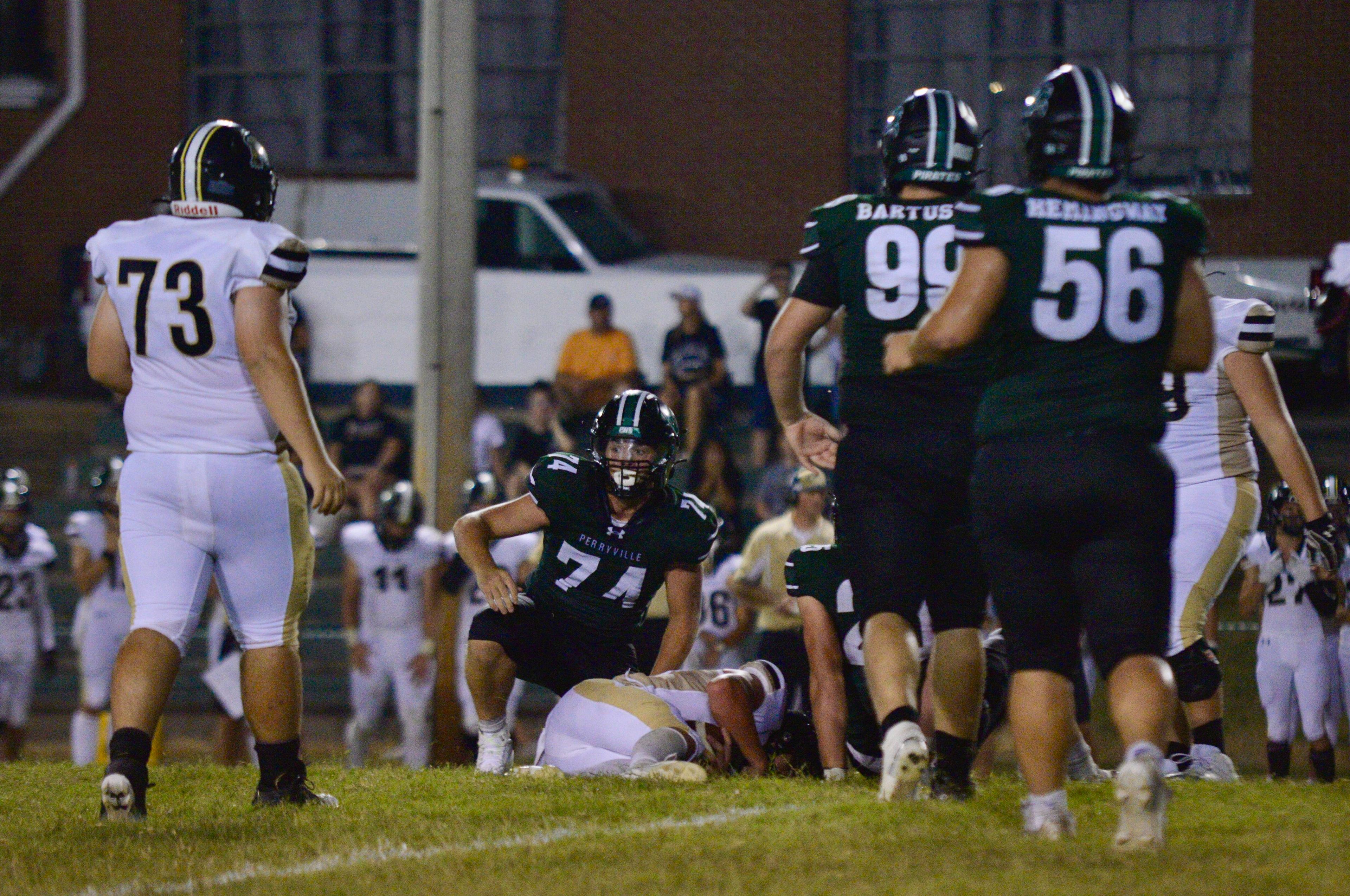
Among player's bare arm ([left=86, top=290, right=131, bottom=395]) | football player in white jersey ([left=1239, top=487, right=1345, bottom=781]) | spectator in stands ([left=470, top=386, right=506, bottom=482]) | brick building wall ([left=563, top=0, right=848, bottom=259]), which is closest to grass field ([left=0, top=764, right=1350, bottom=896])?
player's bare arm ([left=86, top=290, right=131, bottom=395])

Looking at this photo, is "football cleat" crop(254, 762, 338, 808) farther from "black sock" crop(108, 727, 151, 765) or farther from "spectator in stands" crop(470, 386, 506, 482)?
"spectator in stands" crop(470, 386, 506, 482)

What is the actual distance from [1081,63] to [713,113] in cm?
349

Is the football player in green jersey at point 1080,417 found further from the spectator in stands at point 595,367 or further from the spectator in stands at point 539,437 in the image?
the spectator in stands at point 595,367

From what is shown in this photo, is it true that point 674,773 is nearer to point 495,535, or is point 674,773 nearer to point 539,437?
point 495,535

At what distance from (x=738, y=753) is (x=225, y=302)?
2227 mm

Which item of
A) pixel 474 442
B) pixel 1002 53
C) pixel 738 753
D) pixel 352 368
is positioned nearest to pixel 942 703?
pixel 738 753

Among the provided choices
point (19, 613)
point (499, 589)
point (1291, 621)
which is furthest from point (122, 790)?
point (19, 613)

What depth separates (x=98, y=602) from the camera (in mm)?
10883

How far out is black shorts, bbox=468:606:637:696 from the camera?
5922mm

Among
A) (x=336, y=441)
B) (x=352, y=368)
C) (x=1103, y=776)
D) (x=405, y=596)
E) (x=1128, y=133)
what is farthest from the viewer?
(x=352, y=368)

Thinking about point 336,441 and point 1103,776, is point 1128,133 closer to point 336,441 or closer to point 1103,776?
point 1103,776

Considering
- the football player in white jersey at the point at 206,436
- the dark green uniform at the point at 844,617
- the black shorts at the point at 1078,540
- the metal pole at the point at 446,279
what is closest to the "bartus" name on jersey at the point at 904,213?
the black shorts at the point at 1078,540

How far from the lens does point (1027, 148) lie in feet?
12.8

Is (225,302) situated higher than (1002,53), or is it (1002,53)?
(1002,53)
